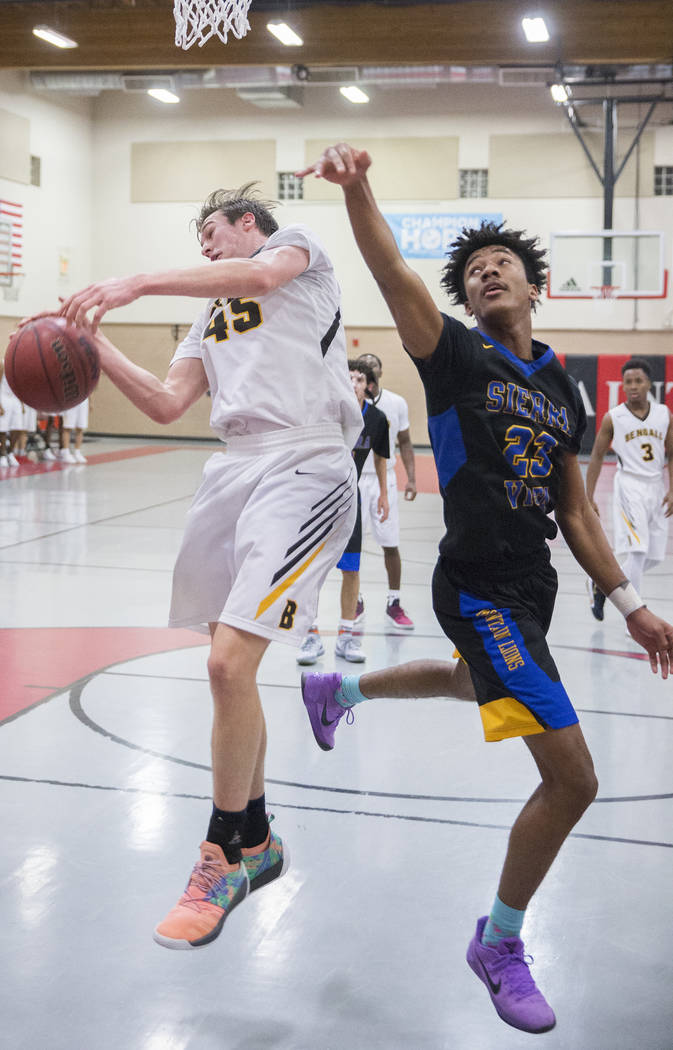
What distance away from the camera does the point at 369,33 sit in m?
14.9

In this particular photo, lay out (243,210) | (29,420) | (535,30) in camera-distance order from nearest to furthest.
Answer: (243,210), (535,30), (29,420)

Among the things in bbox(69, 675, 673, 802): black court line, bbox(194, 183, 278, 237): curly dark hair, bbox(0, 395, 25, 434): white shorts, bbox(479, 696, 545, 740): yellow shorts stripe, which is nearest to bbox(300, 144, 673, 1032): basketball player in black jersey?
bbox(479, 696, 545, 740): yellow shorts stripe

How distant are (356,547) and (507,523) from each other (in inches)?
141

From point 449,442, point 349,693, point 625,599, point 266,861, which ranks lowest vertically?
point 266,861

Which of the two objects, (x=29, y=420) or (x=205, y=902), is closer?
(x=205, y=902)

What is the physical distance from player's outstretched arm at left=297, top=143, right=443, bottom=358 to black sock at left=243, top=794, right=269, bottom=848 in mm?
1347

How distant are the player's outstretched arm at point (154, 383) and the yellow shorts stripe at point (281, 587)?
549mm

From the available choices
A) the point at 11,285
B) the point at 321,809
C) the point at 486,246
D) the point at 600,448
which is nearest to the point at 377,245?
the point at 486,246

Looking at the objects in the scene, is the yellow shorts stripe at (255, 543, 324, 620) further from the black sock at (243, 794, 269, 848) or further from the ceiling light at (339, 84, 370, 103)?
the ceiling light at (339, 84, 370, 103)

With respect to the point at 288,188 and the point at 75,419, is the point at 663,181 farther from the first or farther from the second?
the point at 75,419

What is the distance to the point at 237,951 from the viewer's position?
9.09 ft

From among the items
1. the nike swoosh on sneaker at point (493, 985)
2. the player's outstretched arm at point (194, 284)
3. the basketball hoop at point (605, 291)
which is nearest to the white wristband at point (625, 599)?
the nike swoosh on sneaker at point (493, 985)

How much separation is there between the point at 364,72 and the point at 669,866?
1758 centimetres

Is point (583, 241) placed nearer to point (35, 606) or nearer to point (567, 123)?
point (567, 123)
